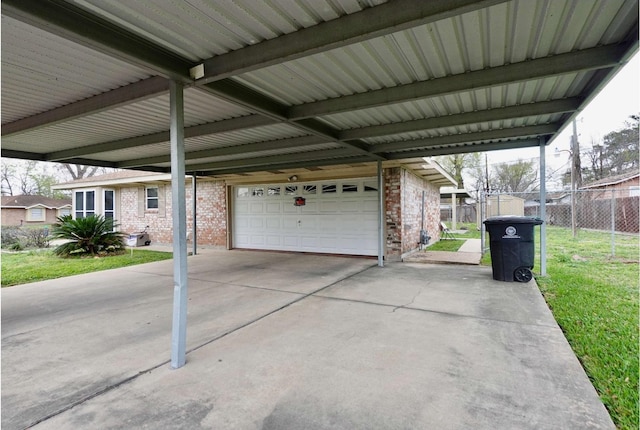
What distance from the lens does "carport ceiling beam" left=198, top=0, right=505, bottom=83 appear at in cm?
223

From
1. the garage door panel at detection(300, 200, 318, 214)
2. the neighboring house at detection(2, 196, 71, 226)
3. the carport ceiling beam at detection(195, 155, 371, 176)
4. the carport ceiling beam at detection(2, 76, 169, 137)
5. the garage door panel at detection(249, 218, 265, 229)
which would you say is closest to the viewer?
the carport ceiling beam at detection(2, 76, 169, 137)

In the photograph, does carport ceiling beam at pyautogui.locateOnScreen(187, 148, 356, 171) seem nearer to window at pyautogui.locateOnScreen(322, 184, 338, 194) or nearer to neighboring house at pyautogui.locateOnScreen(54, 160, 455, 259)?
neighboring house at pyautogui.locateOnScreen(54, 160, 455, 259)

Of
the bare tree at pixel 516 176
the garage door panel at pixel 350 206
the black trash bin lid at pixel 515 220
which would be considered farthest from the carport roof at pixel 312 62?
the bare tree at pixel 516 176

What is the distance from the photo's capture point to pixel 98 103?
4.20 meters

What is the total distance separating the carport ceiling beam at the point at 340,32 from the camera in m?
2.23

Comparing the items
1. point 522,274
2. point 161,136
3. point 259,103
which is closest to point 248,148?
point 161,136

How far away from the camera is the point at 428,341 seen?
3.56 meters

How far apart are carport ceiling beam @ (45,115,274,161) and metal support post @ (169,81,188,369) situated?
1902 mm

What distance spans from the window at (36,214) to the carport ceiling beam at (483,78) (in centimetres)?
3698

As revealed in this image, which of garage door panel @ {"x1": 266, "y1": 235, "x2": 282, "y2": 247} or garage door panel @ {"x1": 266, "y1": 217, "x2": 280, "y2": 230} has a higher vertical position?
garage door panel @ {"x1": 266, "y1": 217, "x2": 280, "y2": 230}

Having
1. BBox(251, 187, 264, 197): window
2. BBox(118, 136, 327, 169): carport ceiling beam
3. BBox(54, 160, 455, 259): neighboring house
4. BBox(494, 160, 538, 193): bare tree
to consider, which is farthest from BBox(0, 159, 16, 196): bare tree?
BBox(494, 160, 538, 193): bare tree

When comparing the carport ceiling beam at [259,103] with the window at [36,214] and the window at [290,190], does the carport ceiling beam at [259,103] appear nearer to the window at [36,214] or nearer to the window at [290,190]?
the window at [290,190]

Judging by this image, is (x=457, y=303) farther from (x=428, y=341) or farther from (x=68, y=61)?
(x=68, y=61)

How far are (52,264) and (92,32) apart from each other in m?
9.32
